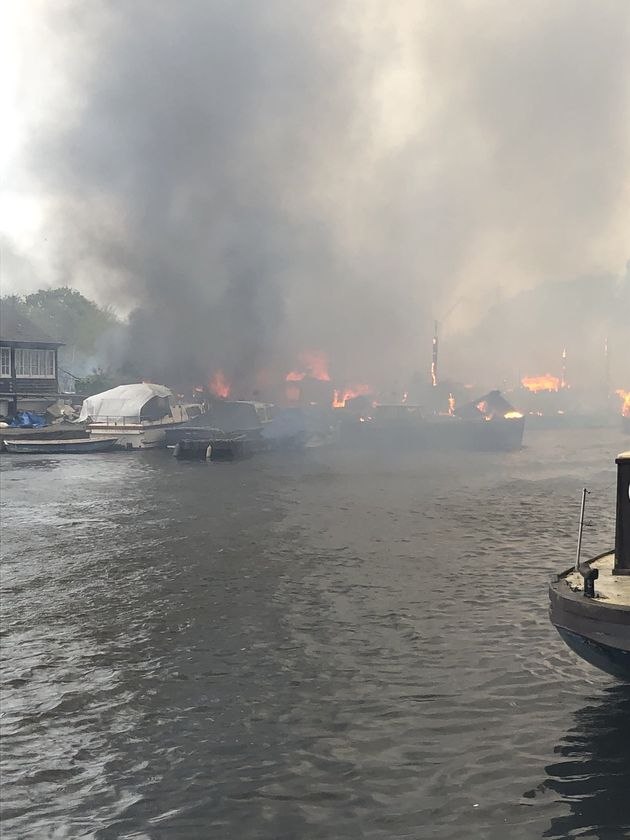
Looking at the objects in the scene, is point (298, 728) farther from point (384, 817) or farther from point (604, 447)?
point (604, 447)

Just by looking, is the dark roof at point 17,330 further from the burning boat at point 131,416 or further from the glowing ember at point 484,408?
the glowing ember at point 484,408

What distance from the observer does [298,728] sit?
13625 millimetres

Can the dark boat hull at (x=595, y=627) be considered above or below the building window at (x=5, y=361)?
below

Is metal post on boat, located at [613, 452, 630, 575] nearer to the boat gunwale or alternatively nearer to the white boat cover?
the boat gunwale

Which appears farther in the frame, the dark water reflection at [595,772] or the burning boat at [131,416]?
the burning boat at [131,416]

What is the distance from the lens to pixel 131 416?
264ft

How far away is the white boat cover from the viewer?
266 feet

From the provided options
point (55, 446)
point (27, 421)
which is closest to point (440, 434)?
point (55, 446)

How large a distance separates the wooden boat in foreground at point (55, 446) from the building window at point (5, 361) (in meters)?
14.5

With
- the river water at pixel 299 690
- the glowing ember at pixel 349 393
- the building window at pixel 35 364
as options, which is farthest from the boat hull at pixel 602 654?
the glowing ember at pixel 349 393

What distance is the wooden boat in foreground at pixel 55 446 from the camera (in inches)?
2842

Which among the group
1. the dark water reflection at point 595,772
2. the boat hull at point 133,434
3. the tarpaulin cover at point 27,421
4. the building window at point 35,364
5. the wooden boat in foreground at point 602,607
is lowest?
the dark water reflection at point 595,772

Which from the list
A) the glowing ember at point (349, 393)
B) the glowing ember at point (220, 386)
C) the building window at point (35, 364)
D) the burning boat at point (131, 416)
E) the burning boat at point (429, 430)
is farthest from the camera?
the glowing ember at point (349, 393)

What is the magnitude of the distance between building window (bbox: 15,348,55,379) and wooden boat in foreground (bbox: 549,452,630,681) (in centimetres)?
8203
